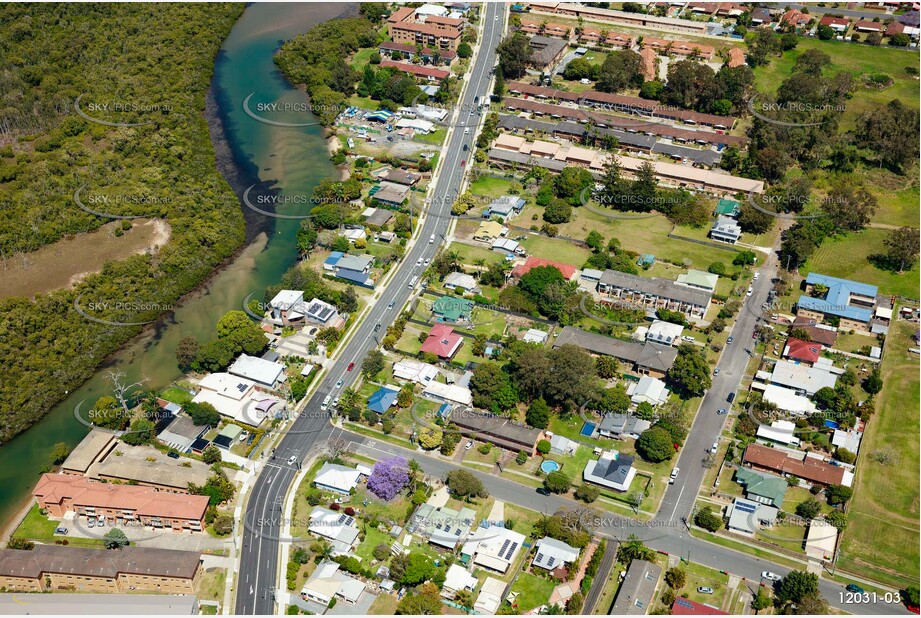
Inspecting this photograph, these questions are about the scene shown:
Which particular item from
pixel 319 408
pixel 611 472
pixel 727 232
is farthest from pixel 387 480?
pixel 727 232

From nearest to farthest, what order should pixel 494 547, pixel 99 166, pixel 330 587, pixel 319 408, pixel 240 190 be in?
pixel 330 587 < pixel 494 547 < pixel 319 408 < pixel 99 166 < pixel 240 190

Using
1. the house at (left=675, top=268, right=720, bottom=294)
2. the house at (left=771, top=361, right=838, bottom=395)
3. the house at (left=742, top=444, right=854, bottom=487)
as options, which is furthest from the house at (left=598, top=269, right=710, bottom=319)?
the house at (left=742, top=444, right=854, bottom=487)

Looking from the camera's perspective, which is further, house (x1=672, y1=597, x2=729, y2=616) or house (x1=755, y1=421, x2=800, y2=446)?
house (x1=755, y1=421, x2=800, y2=446)

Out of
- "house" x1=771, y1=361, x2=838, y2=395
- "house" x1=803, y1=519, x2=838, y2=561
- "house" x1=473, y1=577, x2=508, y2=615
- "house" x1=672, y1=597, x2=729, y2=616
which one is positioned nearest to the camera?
"house" x1=672, y1=597, x2=729, y2=616

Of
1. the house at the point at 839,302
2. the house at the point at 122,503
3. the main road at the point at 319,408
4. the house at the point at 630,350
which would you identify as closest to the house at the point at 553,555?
the main road at the point at 319,408

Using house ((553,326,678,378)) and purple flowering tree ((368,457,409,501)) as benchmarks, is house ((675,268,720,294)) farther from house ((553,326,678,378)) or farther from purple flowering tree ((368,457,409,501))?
purple flowering tree ((368,457,409,501))

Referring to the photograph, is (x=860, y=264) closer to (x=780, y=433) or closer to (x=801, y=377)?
(x=801, y=377)

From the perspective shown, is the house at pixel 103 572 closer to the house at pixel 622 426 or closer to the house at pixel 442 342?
the house at pixel 442 342

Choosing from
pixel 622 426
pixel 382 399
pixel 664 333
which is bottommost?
pixel 382 399
